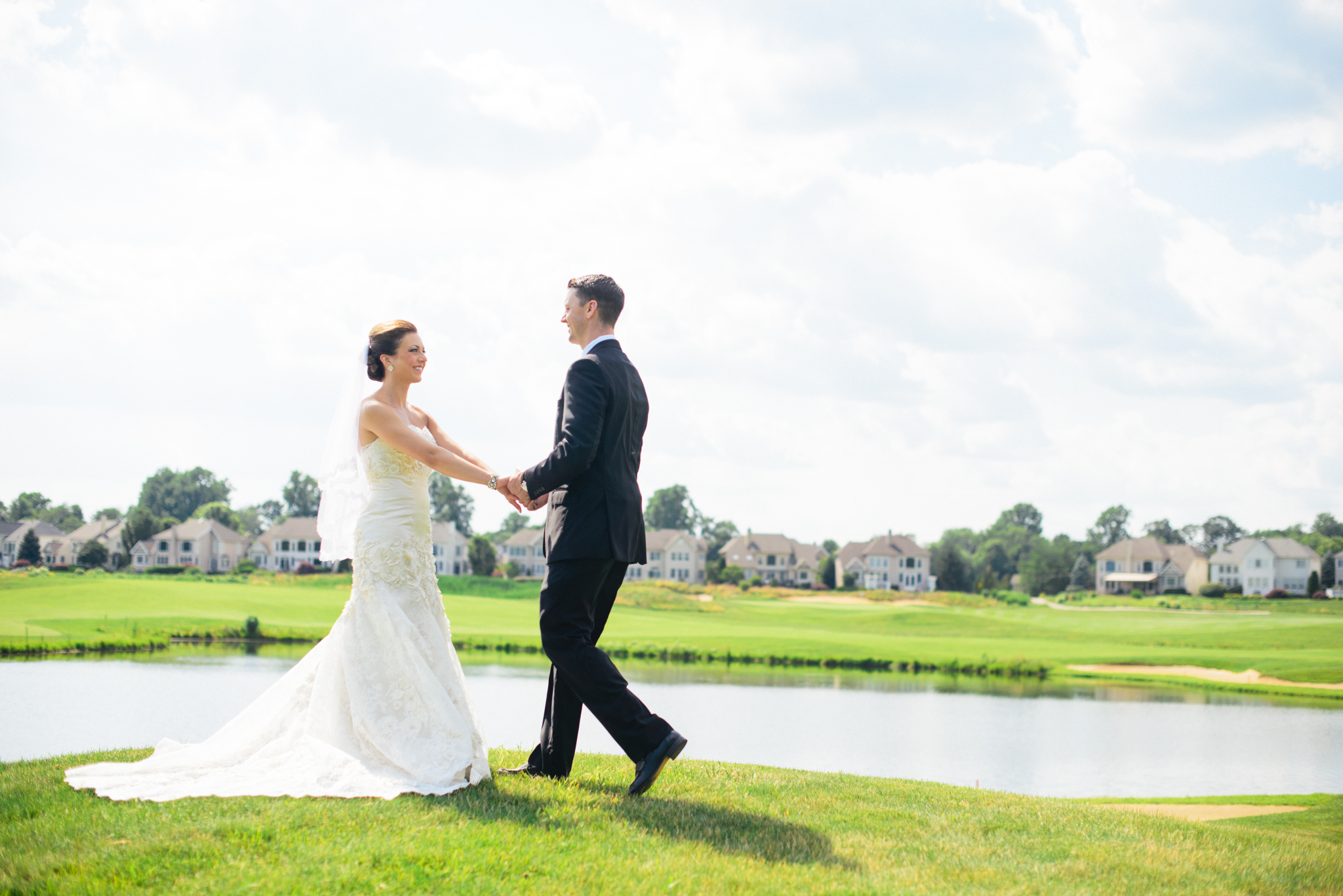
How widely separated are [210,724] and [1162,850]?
63.1ft

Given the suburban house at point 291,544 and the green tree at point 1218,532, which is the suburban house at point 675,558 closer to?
the suburban house at point 291,544

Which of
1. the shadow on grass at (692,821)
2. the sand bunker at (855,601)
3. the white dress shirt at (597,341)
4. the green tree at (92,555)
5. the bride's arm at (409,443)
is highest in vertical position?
the white dress shirt at (597,341)

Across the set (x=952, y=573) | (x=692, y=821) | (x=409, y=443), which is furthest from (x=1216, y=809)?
(x=952, y=573)

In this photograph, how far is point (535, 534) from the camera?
118438 mm

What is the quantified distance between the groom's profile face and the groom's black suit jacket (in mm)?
223

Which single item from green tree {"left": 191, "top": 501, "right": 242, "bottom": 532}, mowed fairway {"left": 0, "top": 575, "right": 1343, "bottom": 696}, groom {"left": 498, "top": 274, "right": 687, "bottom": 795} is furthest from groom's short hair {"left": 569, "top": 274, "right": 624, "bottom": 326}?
→ green tree {"left": 191, "top": 501, "right": 242, "bottom": 532}

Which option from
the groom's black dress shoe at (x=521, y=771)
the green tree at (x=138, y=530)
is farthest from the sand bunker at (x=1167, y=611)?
the green tree at (x=138, y=530)

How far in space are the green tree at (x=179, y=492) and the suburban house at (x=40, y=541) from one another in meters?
26.7

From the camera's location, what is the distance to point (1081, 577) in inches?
3873

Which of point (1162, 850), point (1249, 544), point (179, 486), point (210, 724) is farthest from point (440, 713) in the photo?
point (179, 486)

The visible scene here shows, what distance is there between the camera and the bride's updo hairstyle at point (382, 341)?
6887 millimetres

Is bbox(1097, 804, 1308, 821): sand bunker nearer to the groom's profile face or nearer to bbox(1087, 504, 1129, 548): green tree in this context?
the groom's profile face

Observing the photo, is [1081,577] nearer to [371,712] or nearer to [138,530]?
[138,530]

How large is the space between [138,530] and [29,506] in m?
33.1
